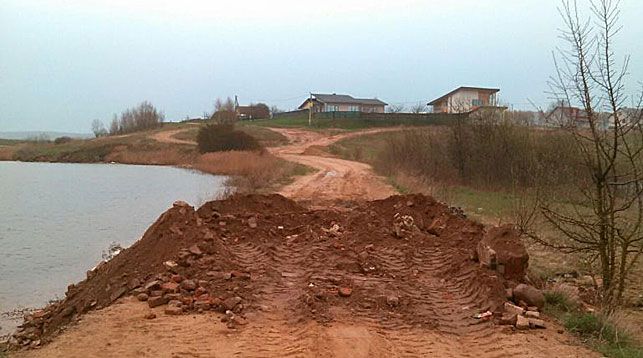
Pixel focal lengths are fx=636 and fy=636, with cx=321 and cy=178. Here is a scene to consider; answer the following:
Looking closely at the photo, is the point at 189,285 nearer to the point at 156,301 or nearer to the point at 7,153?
the point at 156,301

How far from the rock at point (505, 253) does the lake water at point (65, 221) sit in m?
8.00

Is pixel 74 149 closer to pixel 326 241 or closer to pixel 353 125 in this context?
pixel 353 125

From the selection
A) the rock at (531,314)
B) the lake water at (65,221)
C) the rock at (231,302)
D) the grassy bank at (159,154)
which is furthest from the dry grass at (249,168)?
the rock at (531,314)

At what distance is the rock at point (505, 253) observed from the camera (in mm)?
9078

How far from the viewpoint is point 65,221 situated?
23.2 meters

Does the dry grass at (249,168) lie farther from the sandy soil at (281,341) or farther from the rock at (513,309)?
the rock at (513,309)

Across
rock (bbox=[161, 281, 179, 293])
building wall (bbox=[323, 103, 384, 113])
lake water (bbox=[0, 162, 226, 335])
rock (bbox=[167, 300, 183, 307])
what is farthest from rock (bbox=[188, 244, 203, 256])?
building wall (bbox=[323, 103, 384, 113])

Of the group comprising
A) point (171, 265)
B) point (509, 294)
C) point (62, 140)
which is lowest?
point (509, 294)

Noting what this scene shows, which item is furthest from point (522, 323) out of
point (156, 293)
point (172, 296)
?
point (156, 293)

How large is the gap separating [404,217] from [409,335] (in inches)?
279

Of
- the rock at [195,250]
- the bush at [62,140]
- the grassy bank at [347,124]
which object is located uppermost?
the grassy bank at [347,124]

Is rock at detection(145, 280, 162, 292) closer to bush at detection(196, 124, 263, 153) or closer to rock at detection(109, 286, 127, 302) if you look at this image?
rock at detection(109, 286, 127, 302)

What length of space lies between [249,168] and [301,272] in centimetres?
2949

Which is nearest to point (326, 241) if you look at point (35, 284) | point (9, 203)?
point (35, 284)
